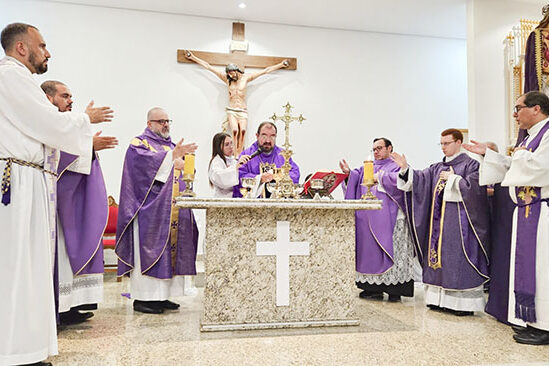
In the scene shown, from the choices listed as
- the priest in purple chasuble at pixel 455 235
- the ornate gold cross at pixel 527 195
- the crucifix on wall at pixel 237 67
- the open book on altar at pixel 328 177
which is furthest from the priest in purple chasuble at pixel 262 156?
the crucifix on wall at pixel 237 67

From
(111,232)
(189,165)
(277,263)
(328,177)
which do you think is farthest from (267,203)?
(111,232)

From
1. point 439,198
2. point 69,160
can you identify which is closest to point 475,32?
point 439,198

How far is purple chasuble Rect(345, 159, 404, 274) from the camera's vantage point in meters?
4.80

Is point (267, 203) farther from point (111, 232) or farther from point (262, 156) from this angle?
point (111, 232)

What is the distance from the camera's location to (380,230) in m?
4.84

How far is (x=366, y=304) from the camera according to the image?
473 cm

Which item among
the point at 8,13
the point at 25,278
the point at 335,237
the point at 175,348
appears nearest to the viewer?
the point at 25,278

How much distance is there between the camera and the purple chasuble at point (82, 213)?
3.59 meters

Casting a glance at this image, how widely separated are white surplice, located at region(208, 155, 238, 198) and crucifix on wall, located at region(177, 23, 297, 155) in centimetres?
303

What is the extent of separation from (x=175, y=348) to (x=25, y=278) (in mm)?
1084

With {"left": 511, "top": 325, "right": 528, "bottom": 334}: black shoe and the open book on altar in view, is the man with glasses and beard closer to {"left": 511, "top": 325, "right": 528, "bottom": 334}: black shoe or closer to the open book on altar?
the open book on altar

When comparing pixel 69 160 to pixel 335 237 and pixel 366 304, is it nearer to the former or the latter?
pixel 335 237

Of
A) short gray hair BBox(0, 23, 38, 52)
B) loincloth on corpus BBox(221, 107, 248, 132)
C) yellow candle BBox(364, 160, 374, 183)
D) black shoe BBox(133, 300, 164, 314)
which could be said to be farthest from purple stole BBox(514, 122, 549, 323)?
loincloth on corpus BBox(221, 107, 248, 132)

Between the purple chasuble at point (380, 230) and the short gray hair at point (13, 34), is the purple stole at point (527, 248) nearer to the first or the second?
the purple chasuble at point (380, 230)
